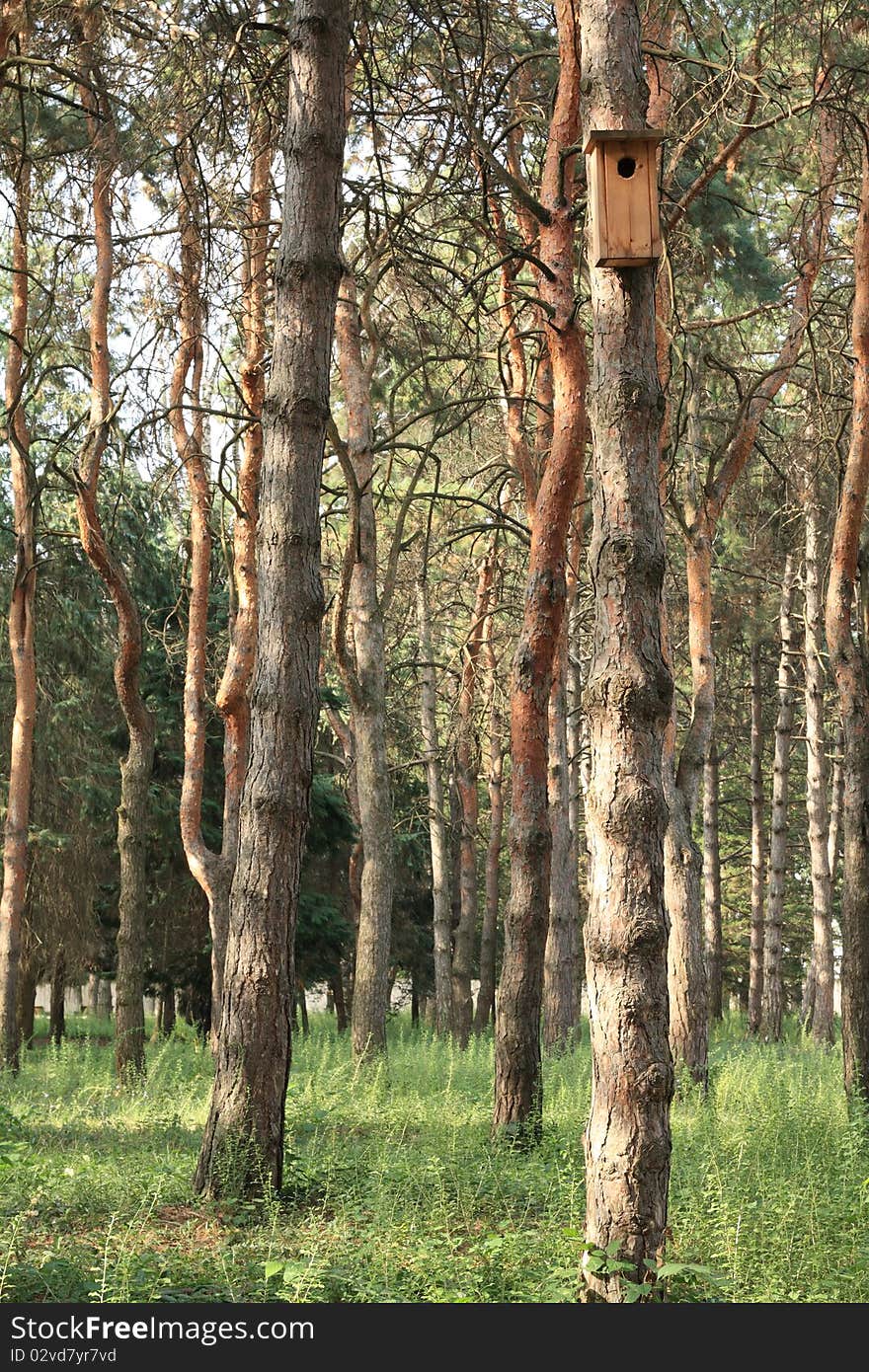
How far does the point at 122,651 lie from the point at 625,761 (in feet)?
29.5

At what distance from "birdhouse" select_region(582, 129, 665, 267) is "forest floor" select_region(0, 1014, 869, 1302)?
375cm

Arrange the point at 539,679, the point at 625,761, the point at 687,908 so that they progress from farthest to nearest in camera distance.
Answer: the point at 687,908 → the point at 539,679 → the point at 625,761

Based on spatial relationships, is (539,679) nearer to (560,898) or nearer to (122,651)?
(122,651)

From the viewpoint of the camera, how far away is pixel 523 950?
28.3ft

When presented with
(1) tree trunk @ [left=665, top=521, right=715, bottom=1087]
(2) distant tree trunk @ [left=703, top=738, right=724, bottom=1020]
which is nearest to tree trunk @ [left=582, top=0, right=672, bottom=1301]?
(1) tree trunk @ [left=665, top=521, right=715, bottom=1087]

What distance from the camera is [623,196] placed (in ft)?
16.8

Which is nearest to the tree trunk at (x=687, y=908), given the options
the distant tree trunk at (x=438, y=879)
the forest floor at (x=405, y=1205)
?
the forest floor at (x=405, y=1205)

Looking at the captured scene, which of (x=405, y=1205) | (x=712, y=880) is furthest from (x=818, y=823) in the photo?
(x=405, y=1205)

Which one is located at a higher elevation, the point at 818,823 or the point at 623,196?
the point at 623,196

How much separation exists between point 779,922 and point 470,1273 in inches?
641

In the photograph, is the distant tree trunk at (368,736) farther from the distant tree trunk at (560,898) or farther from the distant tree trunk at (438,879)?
the distant tree trunk at (438,879)

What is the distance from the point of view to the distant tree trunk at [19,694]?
12828mm

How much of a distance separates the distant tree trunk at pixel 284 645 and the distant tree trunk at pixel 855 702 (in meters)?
4.84
